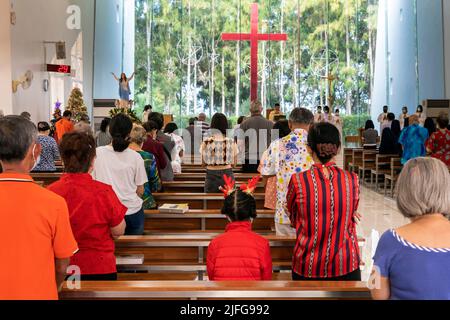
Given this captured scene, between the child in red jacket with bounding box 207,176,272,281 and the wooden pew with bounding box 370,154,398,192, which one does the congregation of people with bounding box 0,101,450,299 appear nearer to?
the child in red jacket with bounding box 207,176,272,281

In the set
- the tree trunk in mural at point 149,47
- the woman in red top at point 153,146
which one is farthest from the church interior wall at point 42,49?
the woman in red top at point 153,146

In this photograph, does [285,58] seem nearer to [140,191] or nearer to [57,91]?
[57,91]

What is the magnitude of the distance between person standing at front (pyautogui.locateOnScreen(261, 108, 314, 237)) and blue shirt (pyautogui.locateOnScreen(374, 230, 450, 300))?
1.91m

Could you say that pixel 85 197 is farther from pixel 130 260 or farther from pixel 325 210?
pixel 325 210

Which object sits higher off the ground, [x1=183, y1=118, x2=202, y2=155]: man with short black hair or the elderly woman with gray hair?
[x1=183, y1=118, x2=202, y2=155]: man with short black hair

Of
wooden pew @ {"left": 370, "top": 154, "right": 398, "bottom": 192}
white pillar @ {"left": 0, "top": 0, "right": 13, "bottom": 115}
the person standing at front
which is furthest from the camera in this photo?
wooden pew @ {"left": 370, "top": 154, "right": 398, "bottom": 192}

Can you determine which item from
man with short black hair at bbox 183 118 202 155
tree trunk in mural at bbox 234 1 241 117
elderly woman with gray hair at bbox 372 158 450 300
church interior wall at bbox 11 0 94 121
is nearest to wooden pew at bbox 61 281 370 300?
elderly woman with gray hair at bbox 372 158 450 300

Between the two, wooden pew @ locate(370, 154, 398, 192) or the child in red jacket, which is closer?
the child in red jacket

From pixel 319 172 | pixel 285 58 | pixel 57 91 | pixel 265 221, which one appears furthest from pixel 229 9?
pixel 319 172

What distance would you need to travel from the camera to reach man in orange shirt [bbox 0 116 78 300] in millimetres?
2104

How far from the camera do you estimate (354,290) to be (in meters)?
2.57

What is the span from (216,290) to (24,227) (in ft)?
2.53

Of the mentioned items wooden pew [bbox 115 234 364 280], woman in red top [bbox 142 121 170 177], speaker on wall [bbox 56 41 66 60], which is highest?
speaker on wall [bbox 56 41 66 60]

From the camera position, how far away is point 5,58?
35.2ft
